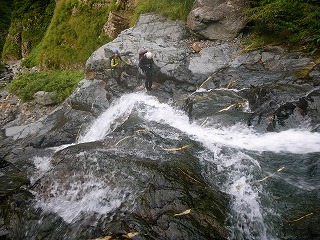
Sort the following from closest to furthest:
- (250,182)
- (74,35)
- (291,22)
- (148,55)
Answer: (250,182), (291,22), (148,55), (74,35)

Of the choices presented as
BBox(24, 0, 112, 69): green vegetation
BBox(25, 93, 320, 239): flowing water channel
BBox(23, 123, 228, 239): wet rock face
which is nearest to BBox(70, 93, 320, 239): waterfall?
BBox(25, 93, 320, 239): flowing water channel

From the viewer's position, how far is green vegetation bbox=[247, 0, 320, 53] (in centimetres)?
1070

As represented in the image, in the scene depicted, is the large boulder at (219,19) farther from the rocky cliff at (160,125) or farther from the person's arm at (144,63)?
the person's arm at (144,63)

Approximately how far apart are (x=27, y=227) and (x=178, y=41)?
33.8 ft

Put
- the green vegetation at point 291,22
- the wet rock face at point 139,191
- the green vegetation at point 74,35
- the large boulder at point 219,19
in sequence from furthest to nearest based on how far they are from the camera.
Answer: the green vegetation at point 74,35, the large boulder at point 219,19, the green vegetation at point 291,22, the wet rock face at point 139,191

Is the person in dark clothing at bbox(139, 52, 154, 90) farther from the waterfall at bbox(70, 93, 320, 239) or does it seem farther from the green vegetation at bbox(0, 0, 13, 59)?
the green vegetation at bbox(0, 0, 13, 59)

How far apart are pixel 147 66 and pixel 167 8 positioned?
16.5 feet

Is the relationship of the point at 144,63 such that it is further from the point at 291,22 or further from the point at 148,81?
the point at 291,22

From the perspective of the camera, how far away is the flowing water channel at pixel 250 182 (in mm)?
6039

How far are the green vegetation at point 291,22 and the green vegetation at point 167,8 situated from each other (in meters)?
3.79

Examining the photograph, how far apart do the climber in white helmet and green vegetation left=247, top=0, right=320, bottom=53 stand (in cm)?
450

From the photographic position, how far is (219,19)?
42.3 feet

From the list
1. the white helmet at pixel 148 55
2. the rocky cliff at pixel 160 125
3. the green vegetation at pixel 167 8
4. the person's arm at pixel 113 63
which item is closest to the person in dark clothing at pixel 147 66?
the white helmet at pixel 148 55

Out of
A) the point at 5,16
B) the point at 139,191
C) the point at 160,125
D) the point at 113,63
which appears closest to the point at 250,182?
the point at 139,191
